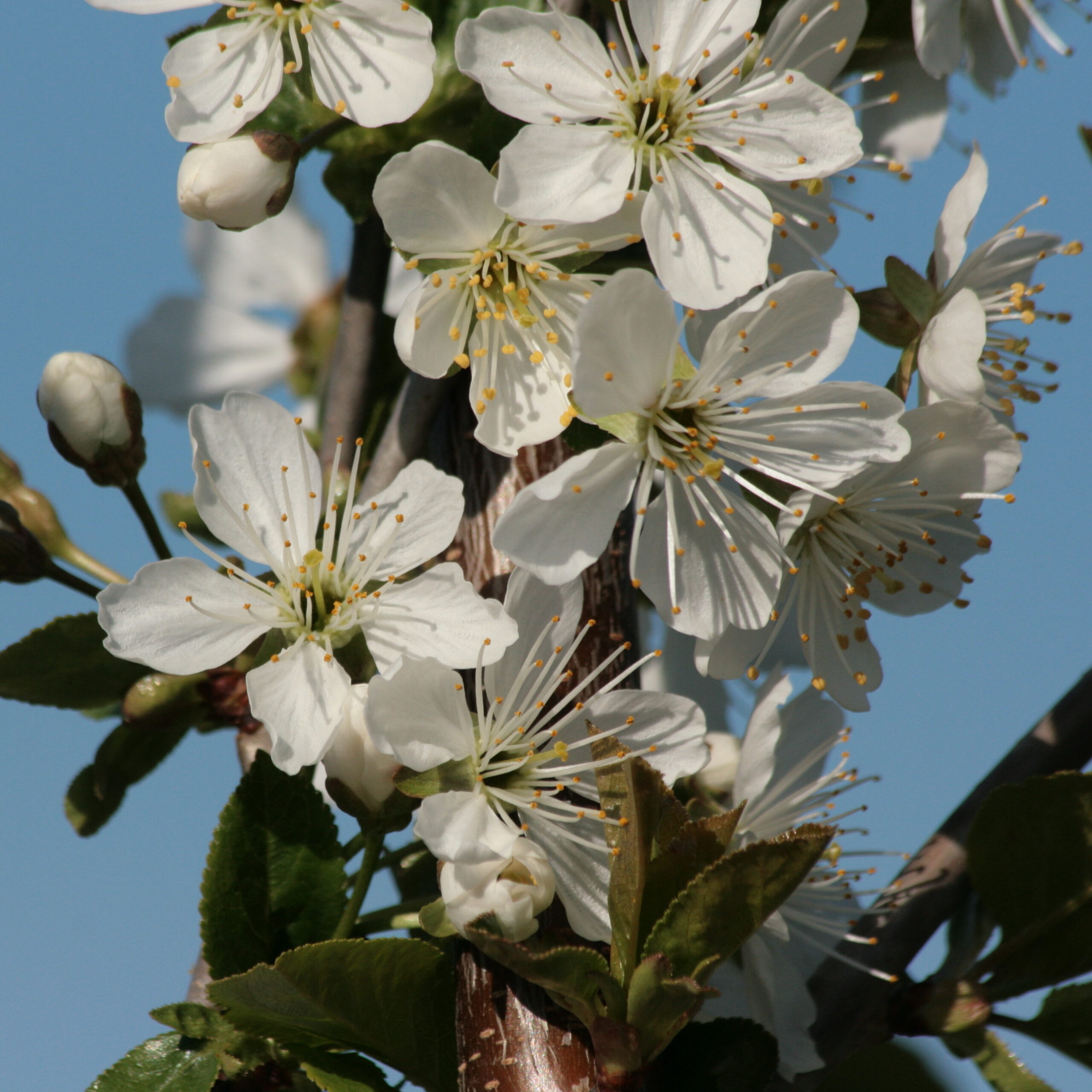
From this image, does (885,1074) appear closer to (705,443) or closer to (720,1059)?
(720,1059)

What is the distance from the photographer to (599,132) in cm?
103

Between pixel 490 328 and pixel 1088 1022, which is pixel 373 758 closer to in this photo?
pixel 490 328

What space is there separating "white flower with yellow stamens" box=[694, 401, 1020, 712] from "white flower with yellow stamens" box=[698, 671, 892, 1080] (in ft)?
0.22

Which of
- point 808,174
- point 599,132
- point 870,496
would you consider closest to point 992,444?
point 870,496

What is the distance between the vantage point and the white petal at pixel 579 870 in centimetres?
97

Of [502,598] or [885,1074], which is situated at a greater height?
[502,598]

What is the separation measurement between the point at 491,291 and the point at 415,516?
0.72ft

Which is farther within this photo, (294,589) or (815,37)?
(815,37)

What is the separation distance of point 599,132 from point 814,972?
0.88m

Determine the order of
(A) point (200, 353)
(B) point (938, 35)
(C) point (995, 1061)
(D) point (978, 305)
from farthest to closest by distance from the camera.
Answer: (A) point (200, 353) < (B) point (938, 35) < (C) point (995, 1061) < (D) point (978, 305)

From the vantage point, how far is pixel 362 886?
1049mm

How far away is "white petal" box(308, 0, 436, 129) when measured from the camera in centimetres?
108

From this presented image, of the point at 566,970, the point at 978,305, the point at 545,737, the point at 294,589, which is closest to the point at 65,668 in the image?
the point at 294,589

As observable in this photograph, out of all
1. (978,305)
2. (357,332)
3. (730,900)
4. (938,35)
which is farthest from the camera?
(357,332)
